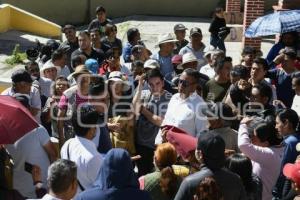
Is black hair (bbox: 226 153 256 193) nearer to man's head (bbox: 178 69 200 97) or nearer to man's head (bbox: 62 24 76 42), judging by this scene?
man's head (bbox: 178 69 200 97)

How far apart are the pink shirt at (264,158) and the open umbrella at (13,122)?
1.96 metres

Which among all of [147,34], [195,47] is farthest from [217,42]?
[147,34]

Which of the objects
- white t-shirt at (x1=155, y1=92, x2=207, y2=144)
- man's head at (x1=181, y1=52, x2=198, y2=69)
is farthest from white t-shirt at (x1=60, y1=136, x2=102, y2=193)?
man's head at (x1=181, y1=52, x2=198, y2=69)

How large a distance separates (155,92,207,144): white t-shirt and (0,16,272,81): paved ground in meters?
8.41

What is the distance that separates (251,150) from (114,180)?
1806 millimetres

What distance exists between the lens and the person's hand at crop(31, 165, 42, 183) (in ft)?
18.4

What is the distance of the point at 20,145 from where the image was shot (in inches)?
224

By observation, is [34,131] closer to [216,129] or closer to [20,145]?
[20,145]

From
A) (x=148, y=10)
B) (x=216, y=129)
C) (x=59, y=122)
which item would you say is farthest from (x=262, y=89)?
(x=148, y=10)

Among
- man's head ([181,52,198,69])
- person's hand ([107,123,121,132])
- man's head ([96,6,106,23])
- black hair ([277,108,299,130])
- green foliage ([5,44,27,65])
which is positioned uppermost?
man's head ([96,6,106,23])

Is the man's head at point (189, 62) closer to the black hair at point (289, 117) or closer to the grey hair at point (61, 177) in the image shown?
the black hair at point (289, 117)

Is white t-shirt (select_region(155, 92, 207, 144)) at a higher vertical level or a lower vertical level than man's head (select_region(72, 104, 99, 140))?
lower

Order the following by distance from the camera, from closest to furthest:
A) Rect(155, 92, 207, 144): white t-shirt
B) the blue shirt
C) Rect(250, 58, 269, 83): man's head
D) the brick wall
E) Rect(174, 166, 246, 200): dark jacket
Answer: Rect(174, 166, 246, 200): dark jacket → Rect(155, 92, 207, 144): white t-shirt → Rect(250, 58, 269, 83): man's head → the blue shirt → the brick wall

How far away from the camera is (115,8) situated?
20.9 m
